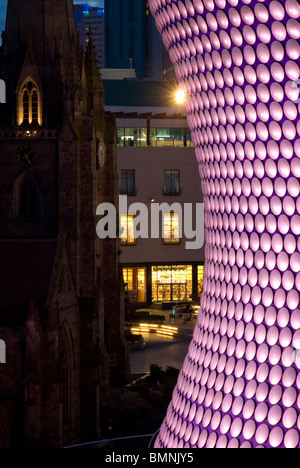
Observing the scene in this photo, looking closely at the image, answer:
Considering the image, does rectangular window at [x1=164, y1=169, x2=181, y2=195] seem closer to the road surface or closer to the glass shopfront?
the glass shopfront

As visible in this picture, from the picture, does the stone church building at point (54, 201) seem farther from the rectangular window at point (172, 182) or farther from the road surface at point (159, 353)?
the rectangular window at point (172, 182)

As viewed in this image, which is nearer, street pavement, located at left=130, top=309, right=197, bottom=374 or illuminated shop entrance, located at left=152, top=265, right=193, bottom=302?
street pavement, located at left=130, top=309, right=197, bottom=374

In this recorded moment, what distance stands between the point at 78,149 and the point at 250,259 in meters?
31.3

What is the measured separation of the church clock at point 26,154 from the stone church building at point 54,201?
0.06 metres

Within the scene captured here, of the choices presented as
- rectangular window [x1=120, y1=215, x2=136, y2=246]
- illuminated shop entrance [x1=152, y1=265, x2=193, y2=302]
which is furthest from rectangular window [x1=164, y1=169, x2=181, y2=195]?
illuminated shop entrance [x1=152, y1=265, x2=193, y2=302]

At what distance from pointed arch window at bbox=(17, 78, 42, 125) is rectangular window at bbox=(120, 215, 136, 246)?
1579 inches

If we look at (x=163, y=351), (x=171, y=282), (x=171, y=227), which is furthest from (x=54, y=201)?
(x=171, y=282)

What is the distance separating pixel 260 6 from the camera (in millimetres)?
24516

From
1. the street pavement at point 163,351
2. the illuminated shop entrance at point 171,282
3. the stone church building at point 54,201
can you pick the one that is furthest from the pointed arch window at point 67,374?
the illuminated shop entrance at point 171,282

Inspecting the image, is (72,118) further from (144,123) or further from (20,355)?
(144,123)

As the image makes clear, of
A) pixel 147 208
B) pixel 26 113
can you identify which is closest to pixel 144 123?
pixel 147 208

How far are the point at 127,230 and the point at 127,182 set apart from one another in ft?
15.9

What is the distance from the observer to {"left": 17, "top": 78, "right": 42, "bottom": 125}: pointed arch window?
186 ft

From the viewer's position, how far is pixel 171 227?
323ft
